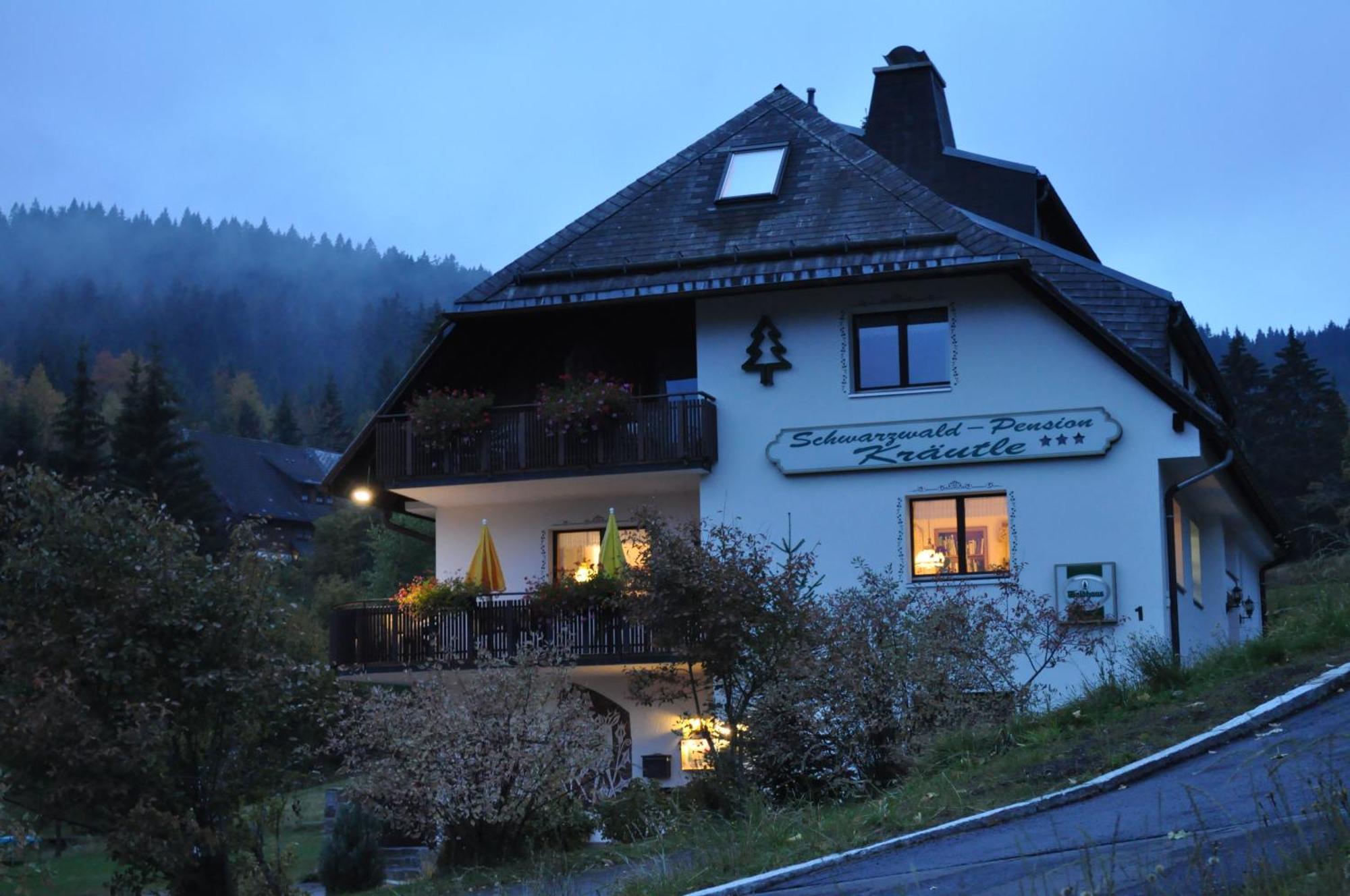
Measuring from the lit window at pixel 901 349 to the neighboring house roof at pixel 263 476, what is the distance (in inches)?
3019

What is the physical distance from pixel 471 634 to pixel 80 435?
1721 inches

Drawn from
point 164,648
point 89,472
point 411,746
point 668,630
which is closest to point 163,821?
point 164,648

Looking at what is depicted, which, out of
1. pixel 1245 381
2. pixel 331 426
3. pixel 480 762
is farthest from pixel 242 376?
pixel 480 762

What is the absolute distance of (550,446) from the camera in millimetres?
25812

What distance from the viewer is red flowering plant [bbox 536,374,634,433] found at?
83.0 feet

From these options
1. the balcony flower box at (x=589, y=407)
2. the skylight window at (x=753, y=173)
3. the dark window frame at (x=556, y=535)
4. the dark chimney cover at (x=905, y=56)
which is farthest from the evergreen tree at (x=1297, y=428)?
the balcony flower box at (x=589, y=407)

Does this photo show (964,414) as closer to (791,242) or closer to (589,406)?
(791,242)

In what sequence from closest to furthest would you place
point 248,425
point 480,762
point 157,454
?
point 480,762, point 157,454, point 248,425

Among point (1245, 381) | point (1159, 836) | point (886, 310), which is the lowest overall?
point (1159, 836)

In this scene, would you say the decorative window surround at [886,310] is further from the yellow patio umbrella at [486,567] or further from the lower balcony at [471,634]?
the yellow patio umbrella at [486,567]

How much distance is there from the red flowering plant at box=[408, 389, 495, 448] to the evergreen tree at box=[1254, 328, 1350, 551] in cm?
4940

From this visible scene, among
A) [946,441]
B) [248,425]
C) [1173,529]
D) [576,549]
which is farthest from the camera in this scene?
[248,425]

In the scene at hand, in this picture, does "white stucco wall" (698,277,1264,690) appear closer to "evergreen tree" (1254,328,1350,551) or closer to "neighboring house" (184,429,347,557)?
"evergreen tree" (1254,328,1350,551)

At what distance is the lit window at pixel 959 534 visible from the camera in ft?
81.3
